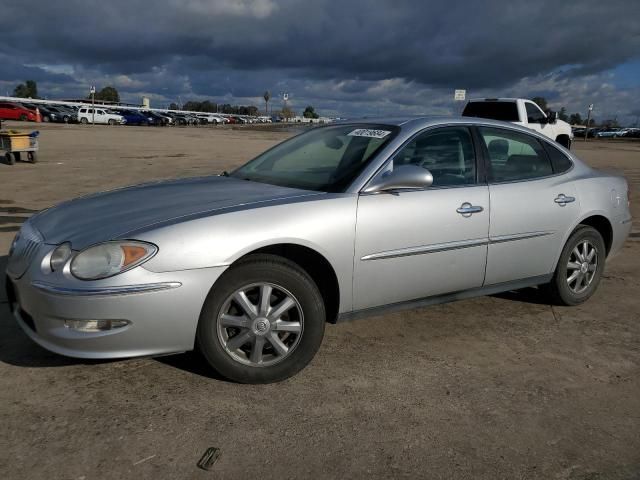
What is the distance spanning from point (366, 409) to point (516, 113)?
1303 centimetres

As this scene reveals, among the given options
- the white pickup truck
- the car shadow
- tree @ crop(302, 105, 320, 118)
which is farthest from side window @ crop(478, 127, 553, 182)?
tree @ crop(302, 105, 320, 118)

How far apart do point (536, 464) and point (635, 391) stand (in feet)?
3.58

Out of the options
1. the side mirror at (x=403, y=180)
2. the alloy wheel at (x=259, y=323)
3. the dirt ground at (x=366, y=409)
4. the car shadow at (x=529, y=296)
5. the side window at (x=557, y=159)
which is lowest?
the dirt ground at (x=366, y=409)

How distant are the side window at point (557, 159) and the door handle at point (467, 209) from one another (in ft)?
3.53

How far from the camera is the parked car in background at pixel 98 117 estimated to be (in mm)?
51031

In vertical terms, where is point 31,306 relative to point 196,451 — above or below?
above

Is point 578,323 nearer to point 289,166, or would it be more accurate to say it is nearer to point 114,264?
point 289,166

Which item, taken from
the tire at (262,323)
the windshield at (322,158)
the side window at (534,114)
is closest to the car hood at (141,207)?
the windshield at (322,158)

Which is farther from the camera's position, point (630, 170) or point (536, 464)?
point (630, 170)

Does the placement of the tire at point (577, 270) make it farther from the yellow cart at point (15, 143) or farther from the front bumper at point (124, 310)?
the yellow cart at point (15, 143)

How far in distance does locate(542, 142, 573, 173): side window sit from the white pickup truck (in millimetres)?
9778

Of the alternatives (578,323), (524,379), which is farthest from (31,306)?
(578,323)

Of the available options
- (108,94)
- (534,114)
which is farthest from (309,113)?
(534,114)

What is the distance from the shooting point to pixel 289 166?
401 cm
